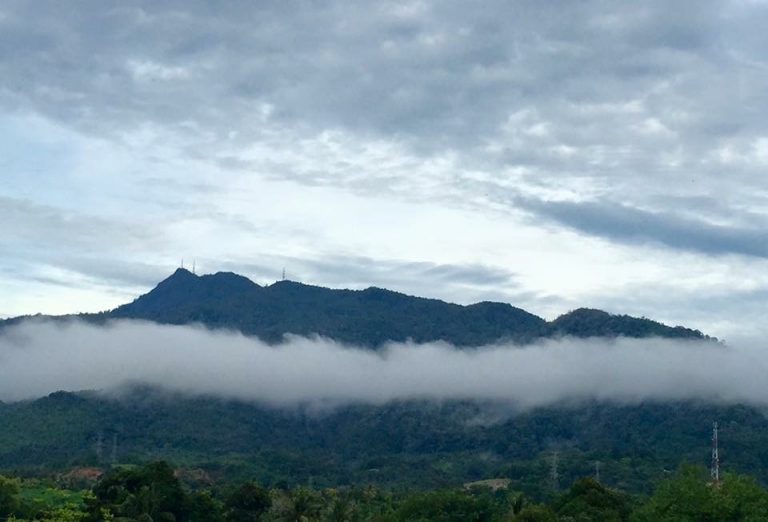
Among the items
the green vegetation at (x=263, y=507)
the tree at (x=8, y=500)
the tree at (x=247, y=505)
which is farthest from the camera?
the tree at (x=247, y=505)

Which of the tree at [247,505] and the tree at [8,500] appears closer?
the tree at [8,500]

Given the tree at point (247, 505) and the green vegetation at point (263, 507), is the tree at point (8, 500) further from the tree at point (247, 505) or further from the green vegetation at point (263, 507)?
the tree at point (247, 505)

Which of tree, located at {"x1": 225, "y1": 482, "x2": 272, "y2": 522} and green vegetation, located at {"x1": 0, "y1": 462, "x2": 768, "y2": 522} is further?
tree, located at {"x1": 225, "y1": 482, "x2": 272, "y2": 522}

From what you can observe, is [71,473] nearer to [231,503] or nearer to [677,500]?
[231,503]

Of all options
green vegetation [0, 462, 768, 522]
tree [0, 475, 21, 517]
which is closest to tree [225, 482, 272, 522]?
green vegetation [0, 462, 768, 522]

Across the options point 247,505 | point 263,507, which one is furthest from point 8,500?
point 263,507

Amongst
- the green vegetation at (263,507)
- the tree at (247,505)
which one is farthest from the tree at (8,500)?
the tree at (247,505)

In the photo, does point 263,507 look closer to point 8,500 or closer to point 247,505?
point 247,505

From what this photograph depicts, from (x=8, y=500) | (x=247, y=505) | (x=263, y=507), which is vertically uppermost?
(x=8, y=500)

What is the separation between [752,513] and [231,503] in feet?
234

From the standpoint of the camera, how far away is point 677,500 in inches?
3221

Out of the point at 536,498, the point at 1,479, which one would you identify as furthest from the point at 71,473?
the point at 536,498

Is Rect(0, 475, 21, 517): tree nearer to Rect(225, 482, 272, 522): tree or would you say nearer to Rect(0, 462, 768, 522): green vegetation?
Rect(0, 462, 768, 522): green vegetation

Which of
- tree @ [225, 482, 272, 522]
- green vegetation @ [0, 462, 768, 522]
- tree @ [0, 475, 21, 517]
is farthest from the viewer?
tree @ [225, 482, 272, 522]
